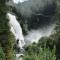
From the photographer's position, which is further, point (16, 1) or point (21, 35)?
point (21, 35)

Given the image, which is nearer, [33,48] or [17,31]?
[33,48]

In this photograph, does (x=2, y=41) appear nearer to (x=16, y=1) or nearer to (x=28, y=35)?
(x=16, y=1)

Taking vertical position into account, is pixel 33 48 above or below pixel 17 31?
above

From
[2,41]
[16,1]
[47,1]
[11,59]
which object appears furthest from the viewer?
[47,1]

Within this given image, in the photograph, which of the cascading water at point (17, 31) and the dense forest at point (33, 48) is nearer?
the dense forest at point (33, 48)

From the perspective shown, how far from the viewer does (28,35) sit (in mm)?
20469

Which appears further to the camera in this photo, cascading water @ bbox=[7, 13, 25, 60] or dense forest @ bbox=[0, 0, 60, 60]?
cascading water @ bbox=[7, 13, 25, 60]

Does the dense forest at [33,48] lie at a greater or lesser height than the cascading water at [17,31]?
greater

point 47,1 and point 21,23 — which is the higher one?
point 47,1

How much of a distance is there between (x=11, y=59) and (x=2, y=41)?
3.38 m

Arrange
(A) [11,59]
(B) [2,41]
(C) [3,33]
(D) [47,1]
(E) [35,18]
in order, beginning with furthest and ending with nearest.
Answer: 1. (E) [35,18]
2. (D) [47,1]
3. (B) [2,41]
4. (C) [3,33]
5. (A) [11,59]

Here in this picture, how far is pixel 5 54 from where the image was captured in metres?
9.81

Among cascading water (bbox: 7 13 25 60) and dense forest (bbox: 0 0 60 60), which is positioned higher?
dense forest (bbox: 0 0 60 60)

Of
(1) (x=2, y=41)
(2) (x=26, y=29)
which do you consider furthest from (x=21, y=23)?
(1) (x=2, y=41)
